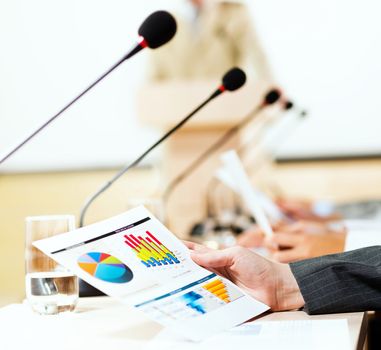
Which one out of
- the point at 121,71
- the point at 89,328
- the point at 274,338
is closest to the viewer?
the point at 274,338

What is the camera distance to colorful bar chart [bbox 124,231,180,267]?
1092mm

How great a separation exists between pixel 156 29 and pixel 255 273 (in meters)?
0.49

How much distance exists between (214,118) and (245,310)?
7.70 feet

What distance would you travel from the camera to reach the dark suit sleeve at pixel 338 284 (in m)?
Result: 1.19

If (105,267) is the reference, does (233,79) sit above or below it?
above

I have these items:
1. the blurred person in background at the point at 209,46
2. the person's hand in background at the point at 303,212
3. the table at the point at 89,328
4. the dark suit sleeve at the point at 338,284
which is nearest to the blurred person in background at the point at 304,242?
the dark suit sleeve at the point at 338,284

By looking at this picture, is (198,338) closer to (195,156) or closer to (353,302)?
(353,302)

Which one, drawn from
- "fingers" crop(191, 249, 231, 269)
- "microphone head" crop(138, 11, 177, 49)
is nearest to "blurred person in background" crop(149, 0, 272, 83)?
"microphone head" crop(138, 11, 177, 49)

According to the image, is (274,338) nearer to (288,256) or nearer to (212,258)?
(212,258)

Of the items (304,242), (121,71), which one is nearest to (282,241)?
(304,242)

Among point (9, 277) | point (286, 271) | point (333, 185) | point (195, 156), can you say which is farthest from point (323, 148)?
point (286, 271)

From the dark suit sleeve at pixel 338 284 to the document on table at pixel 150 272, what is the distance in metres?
0.11

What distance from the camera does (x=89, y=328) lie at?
1.12 m

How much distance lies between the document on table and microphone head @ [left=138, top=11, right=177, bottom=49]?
418mm
